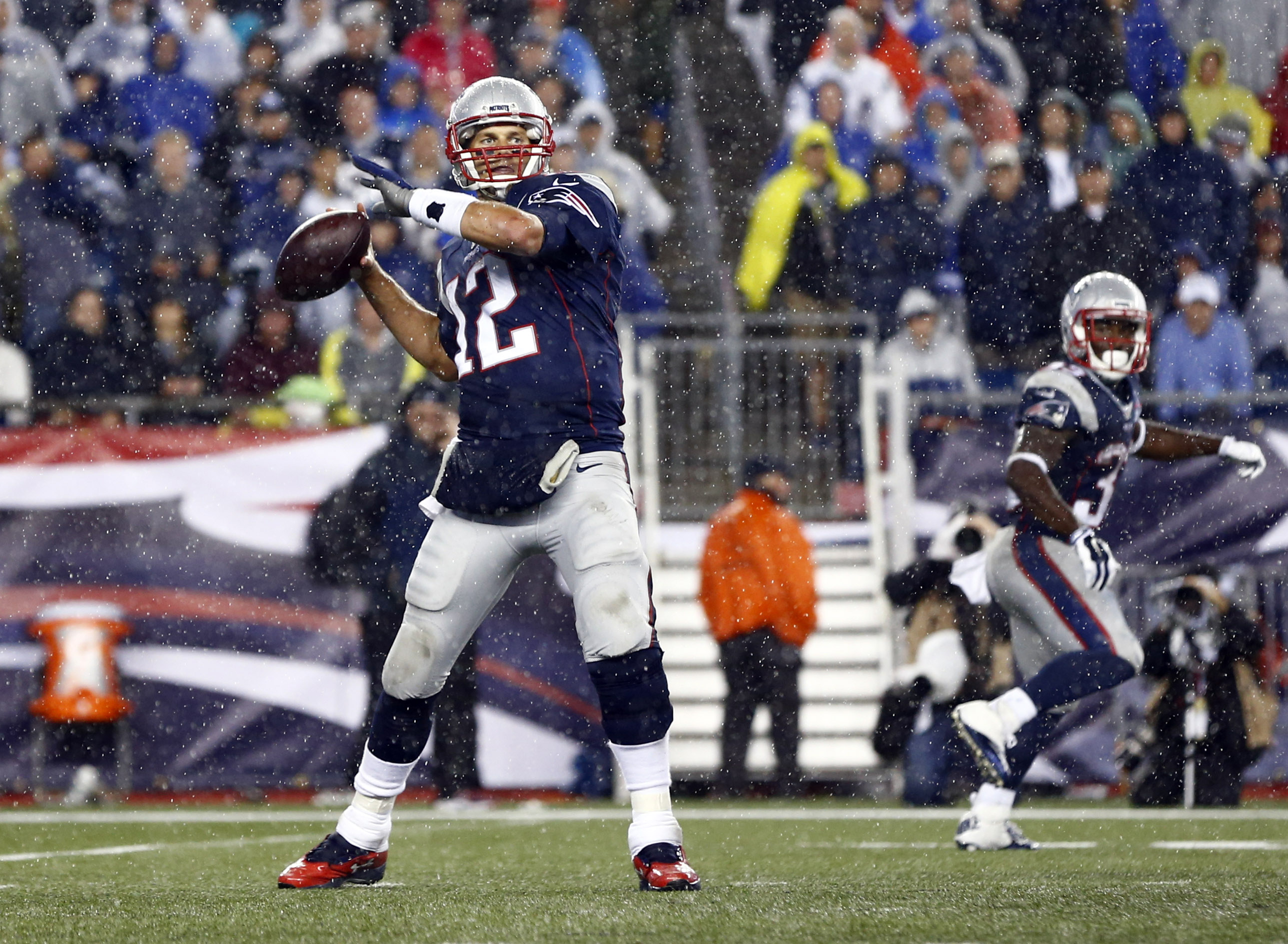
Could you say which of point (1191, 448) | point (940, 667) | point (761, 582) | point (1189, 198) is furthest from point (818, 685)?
point (1191, 448)

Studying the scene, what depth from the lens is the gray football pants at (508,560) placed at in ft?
15.0

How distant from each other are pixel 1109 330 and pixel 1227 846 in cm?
161

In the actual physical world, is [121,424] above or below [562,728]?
above

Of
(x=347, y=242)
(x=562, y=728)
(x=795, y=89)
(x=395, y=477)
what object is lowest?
(x=562, y=728)

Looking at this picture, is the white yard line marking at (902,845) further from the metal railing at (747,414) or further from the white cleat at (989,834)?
the metal railing at (747,414)

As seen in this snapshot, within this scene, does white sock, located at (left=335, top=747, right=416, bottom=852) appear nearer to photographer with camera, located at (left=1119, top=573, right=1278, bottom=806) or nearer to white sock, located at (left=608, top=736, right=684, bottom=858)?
white sock, located at (left=608, top=736, right=684, bottom=858)

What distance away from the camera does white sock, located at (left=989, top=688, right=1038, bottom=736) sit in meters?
5.98

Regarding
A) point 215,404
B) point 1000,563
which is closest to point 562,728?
point 215,404

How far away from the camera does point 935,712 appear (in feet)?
29.6

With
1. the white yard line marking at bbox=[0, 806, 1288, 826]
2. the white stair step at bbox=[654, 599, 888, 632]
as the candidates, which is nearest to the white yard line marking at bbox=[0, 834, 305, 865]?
the white yard line marking at bbox=[0, 806, 1288, 826]

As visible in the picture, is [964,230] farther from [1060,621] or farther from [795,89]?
[1060,621]

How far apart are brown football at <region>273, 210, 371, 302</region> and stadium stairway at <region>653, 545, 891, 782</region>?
519 centimetres

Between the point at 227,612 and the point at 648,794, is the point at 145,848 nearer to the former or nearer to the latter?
the point at 648,794

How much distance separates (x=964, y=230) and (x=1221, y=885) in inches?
277
